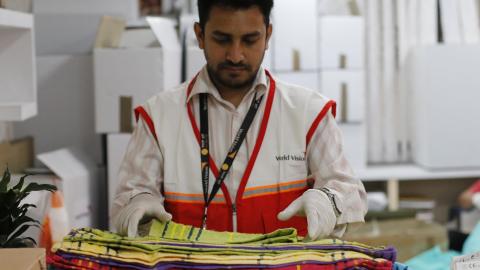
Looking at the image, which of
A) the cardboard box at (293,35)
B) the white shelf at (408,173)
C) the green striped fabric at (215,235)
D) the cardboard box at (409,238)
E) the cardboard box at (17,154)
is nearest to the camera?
the green striped fabric at (215,235)

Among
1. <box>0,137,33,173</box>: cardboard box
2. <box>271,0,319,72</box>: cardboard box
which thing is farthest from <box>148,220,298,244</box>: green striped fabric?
<box>271,0,319,72</box>: cardboard box

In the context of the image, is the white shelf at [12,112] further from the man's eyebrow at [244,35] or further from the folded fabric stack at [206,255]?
the folded fabric stack at [206,255]

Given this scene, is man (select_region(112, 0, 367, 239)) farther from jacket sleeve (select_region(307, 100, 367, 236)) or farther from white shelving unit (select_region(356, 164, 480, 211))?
white shelving unit (select_region(356, 164, 480, 211))

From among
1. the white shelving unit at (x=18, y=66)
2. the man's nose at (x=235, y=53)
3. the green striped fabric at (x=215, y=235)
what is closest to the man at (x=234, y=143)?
the man's nose at (x=235, y=53)

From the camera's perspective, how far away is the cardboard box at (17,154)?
2836 mm

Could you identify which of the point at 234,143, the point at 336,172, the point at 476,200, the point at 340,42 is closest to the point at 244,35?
the point at 234,143

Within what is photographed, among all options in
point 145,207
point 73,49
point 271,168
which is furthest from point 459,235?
point 73,49

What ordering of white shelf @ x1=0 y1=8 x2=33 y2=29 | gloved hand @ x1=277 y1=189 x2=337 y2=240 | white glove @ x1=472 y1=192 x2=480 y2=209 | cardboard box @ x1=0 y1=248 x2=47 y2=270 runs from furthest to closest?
white glove @ x1=472 y1=192 x2=480 y2=209 → white shelf @ x1=0 y1=8 x2=33 y2=29 → gloved hand @ x1=277 y1=189 x2=337 y2=240 → cardboard box @ x1=0 y1=248 x2=47 y2=270

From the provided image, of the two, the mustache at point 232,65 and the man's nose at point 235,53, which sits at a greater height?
the man's nose at point 235,53

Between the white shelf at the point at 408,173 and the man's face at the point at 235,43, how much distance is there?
2.29m

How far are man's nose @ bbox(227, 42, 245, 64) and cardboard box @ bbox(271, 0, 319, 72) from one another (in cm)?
198

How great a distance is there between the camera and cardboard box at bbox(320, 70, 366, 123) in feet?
12.4

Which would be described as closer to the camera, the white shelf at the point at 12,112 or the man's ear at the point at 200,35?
the man's ear at the point at 200,35

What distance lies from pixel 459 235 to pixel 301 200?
1.50 metres
